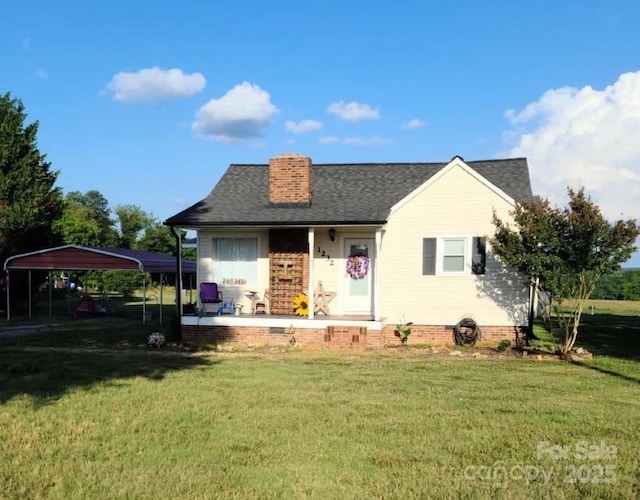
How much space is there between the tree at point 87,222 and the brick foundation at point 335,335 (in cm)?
Answer: 1657

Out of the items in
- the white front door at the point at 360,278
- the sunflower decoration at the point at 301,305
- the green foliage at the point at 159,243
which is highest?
the green foliage at the point at 159,243

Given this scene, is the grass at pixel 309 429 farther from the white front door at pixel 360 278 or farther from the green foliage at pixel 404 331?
the white front door at pixel 360 278

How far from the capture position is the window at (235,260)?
51.5ft

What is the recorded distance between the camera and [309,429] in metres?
6.20

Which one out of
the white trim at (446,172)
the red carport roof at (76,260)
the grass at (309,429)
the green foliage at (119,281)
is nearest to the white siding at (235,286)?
the white trim at (446,172)

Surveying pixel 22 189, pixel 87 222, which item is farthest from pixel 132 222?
pixel 22 189

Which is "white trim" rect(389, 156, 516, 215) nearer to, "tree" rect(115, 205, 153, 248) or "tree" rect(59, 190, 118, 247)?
"tree" rect(59, 190, 118, 247)

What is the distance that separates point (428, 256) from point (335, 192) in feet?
11.6

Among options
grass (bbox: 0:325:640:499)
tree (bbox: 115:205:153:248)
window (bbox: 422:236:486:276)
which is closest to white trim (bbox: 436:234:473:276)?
window (bbox: 422:236:486:276)

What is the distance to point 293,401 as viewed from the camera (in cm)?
761

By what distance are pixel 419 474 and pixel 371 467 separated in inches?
17.3

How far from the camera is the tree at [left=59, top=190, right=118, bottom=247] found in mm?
42969

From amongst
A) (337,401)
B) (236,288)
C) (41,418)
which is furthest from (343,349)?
(41,418)

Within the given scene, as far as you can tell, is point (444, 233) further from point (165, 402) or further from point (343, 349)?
point (165, 402)
